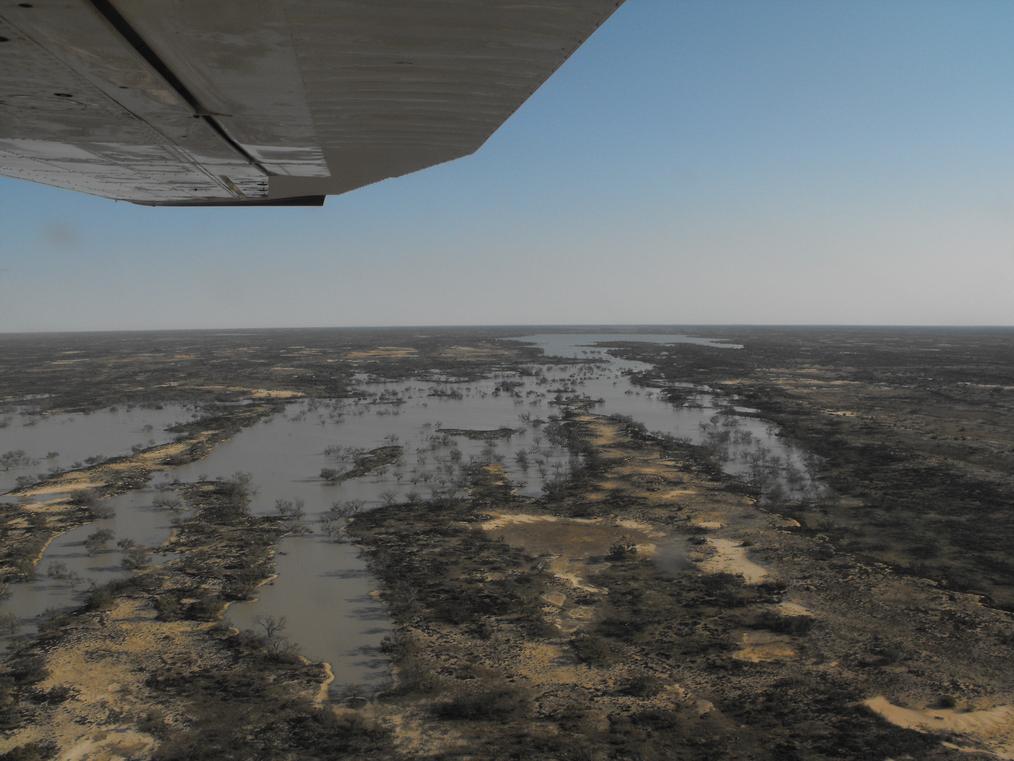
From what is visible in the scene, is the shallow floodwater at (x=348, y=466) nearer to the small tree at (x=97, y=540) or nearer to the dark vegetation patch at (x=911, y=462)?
the small tree at (x=97, y=540)

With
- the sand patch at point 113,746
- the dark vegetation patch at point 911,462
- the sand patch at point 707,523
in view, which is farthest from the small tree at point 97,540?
the dark vegetation patch at point 911,462

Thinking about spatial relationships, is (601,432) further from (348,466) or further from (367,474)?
(348,466)

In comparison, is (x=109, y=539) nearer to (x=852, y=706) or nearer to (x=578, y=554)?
(x=578, y=554)

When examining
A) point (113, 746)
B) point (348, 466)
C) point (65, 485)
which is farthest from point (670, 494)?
point (65, 485)

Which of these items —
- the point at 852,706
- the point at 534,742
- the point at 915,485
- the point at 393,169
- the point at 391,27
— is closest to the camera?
the point at 391,27

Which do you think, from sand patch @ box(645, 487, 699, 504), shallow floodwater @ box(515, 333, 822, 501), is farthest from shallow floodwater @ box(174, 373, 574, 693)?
shallow floodwater @ box(515, 333, 822, 501)

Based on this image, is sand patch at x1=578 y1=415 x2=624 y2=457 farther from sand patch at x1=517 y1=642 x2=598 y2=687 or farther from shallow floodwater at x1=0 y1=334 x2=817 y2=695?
sand patch at x1=517 y1=642 x2=598 y2=687

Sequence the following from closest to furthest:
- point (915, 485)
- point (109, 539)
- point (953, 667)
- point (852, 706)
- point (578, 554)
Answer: point (852, 706) < point (953, 667) < point (578, 554) < point (109, 539) < point (915, 485)

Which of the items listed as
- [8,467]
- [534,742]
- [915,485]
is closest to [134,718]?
[534,742]
